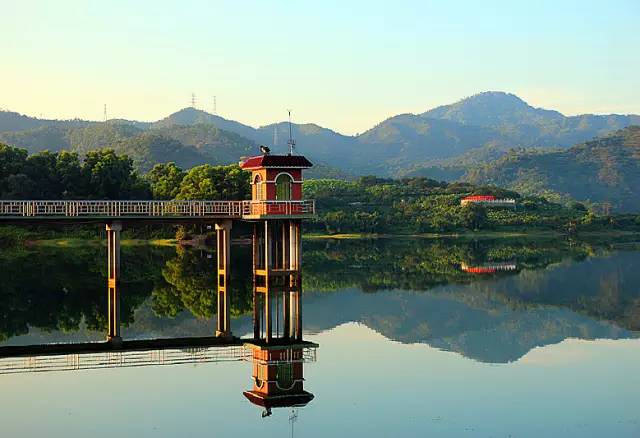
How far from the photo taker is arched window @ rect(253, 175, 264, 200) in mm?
43922

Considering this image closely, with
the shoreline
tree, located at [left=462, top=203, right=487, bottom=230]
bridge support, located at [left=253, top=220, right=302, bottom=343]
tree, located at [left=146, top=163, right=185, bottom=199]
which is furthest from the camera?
tree, located at [left=462, top=203, right=487, bottom=230]

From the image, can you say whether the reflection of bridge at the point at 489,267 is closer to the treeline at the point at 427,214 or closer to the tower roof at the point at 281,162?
the tower roof at the point at 281,162

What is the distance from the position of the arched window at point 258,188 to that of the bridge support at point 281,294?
1.34m

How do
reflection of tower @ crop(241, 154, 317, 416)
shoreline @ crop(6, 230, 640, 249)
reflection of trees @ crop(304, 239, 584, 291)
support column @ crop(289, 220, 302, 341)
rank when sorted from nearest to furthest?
reflection of tower @ crop(241, 154, 317, 416) < support column @ crop(289, 220, 302, 341) < reflection of trees @ crop(304, 239, 584, 291) < shoreline @ crop(6, 230, 640, 249)

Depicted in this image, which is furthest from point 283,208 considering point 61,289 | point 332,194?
point 332,194

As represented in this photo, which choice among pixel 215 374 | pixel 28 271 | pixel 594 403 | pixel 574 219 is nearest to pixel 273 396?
pixel 215 374

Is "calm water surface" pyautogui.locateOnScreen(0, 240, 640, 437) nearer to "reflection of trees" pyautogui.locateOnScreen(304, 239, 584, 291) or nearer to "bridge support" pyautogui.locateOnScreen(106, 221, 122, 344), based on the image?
"reflection of trees" pyautogui.locateOnScreen(304, 239, 584, 291)

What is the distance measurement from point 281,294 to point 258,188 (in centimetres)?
632

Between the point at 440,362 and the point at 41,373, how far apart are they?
12.5m

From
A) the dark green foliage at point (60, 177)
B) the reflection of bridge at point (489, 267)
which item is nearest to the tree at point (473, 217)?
the dark green foliage at point (60, 177)

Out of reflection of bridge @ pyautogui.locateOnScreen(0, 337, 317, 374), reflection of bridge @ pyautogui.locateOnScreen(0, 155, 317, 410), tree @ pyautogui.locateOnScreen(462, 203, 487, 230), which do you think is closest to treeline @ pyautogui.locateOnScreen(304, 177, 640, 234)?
tree @ pyautogui.locateOnScreen(462, 203, 487, 230)

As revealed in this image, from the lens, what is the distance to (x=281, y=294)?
4781cm

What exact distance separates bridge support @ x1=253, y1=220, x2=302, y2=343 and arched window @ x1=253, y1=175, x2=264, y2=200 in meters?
1.34

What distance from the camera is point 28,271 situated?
57938 millimetres
